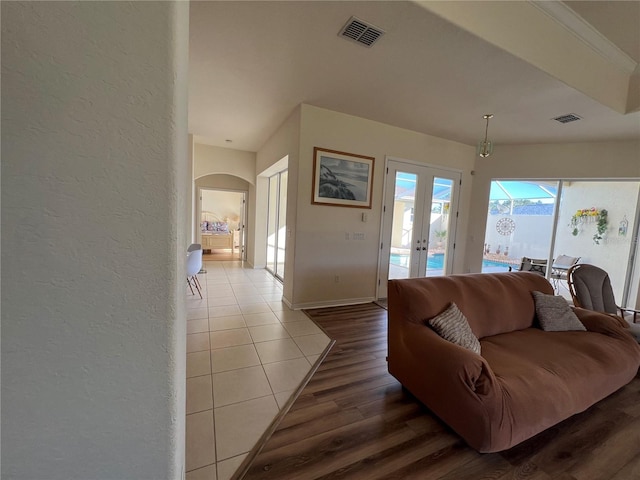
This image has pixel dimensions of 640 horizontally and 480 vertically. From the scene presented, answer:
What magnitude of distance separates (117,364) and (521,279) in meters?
3.06

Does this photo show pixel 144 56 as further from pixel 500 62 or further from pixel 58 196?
pixel 500 62

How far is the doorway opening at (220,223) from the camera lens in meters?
8.70

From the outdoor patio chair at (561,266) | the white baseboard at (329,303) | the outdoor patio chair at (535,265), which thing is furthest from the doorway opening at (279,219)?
the outdoor patio chair at (561,266)

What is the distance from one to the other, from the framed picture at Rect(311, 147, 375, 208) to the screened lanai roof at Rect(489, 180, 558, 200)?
2.53 metres

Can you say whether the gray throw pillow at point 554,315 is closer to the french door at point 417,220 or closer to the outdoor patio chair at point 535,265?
the french door at point 417,220

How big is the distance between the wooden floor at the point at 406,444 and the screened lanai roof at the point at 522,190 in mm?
3332

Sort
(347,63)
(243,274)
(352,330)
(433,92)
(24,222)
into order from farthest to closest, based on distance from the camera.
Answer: (243,274) < (352,330) < (433,92) < (347,63) < (24,222)

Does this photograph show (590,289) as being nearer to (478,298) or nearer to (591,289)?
(591,289)

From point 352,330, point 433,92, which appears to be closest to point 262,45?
point 433,92

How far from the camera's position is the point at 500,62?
2248 millimetres

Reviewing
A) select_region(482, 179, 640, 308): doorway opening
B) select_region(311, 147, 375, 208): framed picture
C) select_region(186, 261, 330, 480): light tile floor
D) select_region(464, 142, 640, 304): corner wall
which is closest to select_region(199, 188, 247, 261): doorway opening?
select_region(186, 261, 330, 480): light tile floor

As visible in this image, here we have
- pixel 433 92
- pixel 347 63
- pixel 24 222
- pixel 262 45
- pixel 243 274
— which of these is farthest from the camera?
pixel 243 274

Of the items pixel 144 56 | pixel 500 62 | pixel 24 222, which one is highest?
pixel 500 62

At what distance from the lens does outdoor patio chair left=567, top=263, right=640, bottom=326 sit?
2789 mm
